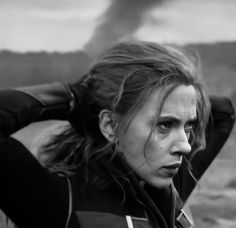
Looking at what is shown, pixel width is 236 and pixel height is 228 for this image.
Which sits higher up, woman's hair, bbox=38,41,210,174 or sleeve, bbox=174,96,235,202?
woman's hair, bbox=38,41,210,174

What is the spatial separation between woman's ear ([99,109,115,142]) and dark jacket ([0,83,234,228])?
0.06 metres

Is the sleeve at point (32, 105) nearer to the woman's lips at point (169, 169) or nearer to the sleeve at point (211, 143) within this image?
the woman's lips at point (169, 169)

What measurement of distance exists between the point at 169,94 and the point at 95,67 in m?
0.21

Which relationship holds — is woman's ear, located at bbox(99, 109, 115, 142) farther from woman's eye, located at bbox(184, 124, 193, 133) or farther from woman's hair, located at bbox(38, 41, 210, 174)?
woman's eye, located at bbox(184, 124, 193, 133)

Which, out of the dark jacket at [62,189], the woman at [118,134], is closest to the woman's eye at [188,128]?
the woman at [118,134]

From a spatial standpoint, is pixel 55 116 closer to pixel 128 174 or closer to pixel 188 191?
pixel 128 174

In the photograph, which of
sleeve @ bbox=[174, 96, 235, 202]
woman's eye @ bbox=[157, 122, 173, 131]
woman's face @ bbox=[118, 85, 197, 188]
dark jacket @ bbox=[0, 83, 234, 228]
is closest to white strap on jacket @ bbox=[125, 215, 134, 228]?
dark jacket @ bbox=[0, 83, 234, 228]

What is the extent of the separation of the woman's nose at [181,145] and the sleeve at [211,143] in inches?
15.2

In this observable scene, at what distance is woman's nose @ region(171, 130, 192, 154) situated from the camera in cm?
185

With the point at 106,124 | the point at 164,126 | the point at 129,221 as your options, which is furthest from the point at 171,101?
the point at 129,221

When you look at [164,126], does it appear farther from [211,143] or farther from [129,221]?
[211,143]

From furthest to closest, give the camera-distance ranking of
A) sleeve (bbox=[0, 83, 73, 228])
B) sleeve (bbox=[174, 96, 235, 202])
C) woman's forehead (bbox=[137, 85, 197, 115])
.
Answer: sleeve (bbox=[174, 96, 235, 202])
woman's forehead (bbox=[137, 85, 197, 115])
sleeve (bbox=[0, 83, 73, 228])

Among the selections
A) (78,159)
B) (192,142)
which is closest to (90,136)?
(78,159)

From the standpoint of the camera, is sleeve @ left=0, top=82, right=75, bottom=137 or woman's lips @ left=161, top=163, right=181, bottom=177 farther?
woman's lips @ left=161, top=163, right=181, bottom=177
